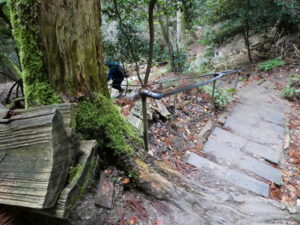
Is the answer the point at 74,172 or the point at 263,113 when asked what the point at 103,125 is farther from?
the point at 263,113

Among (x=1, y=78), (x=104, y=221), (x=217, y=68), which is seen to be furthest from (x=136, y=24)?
(x=1, y=78)

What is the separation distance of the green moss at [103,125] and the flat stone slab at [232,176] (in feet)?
5.15

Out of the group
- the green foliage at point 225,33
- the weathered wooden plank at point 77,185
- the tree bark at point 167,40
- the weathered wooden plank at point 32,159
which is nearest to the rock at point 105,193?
the weathered wooden plank at point 77,185

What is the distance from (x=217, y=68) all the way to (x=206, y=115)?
5.54m

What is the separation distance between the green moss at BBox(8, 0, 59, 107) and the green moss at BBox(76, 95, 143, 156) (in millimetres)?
249

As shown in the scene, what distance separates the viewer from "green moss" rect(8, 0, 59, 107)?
4.49ft

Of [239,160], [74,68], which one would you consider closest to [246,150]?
[239,160]

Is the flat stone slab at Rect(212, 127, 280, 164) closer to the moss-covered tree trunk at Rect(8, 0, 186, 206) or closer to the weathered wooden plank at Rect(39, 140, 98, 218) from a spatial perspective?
the moss-covered tree trunk at Rect(8, 0, 186, 206)

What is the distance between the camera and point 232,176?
2996 millimetres

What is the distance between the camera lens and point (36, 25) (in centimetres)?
139

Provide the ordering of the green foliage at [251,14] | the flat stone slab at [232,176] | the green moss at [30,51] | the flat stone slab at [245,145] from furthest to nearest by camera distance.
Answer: the green foliage at [251,14] < the flat stone slab at [245,145] < the flat stone slab at [232,176] < the green moss at [30,51]

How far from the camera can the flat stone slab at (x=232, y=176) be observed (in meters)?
2.87

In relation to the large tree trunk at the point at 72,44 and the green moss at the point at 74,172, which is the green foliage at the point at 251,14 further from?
the green moss at the point at 74,172

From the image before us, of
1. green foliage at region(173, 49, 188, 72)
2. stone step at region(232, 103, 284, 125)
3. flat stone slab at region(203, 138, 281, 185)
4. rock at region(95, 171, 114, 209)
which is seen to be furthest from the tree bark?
rock at region(95, 171, 114, 209)
